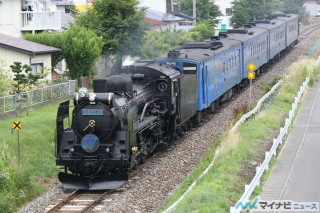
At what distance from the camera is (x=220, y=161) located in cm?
1922

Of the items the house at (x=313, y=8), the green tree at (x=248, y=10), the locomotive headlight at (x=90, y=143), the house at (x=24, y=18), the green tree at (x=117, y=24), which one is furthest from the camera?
the house at (x=313, y=8)

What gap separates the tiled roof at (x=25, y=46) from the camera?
30752 mm

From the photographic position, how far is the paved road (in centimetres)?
1583

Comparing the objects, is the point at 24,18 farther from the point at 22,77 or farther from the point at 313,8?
the point at 313,8

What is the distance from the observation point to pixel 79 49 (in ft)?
110

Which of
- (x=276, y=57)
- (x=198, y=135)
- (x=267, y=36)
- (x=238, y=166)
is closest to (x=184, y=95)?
(x=198, y=135)

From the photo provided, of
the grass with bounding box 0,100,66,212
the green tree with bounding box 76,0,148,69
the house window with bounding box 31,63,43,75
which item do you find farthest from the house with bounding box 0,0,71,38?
the grass with bounding box 0,100,66,212

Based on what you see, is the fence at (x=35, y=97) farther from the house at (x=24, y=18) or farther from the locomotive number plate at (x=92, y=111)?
the house at (x=24, y=18)

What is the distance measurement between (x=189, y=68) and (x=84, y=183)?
28.7 feet

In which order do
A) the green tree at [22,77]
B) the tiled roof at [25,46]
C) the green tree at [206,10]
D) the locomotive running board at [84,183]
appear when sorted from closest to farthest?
the locomotive running board at [84,183]
the green tree at [22,77]
the tiled roof at [25,46]
the green tree at [206,10]

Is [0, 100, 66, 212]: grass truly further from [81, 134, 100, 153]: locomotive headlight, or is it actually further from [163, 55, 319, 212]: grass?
[163, 55, 319, 212]: grass

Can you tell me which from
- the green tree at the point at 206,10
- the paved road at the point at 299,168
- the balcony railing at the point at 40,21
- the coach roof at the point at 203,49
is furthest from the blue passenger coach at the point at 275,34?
the paved road at the point at 299,168

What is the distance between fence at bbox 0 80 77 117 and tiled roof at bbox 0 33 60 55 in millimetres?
2020

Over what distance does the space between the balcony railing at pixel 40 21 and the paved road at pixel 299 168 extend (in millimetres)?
18234
